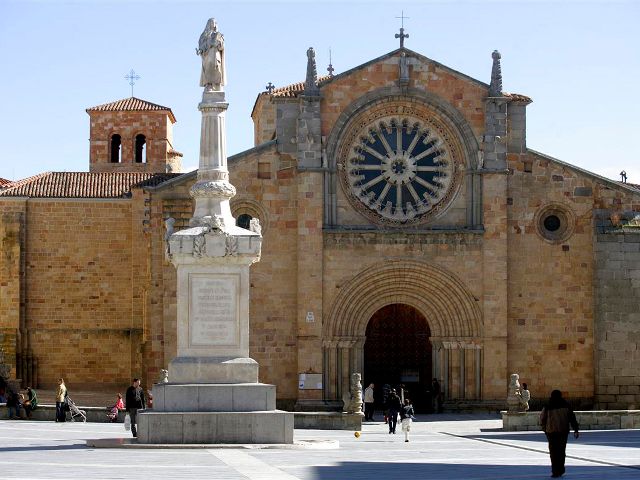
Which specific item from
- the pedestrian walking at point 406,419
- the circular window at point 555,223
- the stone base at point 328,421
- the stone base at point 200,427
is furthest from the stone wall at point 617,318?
the stone base at point 200,427

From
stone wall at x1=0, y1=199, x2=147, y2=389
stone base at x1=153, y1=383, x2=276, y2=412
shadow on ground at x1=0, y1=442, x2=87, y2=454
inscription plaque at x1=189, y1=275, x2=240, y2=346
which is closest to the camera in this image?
shadow on ground at x1=0, y1=442, x2=87, y2=454

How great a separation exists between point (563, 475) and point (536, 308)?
75.7 ft

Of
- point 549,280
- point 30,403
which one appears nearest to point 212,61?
point 30,403

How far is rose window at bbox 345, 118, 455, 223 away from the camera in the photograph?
43.8 meters

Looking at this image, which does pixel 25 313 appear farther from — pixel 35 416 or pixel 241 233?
pixel 241 233

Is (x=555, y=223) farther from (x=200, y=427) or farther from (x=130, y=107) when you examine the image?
(x=130, y=107)

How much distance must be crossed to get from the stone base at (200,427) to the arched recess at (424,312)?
17.4 metres

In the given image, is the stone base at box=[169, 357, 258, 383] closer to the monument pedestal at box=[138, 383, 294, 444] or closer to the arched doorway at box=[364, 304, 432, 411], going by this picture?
the monument pedestal at box=[138, 383, 294, 444]

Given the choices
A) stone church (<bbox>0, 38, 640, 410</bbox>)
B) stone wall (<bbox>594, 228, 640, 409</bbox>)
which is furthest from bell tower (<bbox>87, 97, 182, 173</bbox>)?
stone wall (<bbox>594, 228, 640, 409</bbox>)

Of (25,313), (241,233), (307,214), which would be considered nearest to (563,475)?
(241,233)

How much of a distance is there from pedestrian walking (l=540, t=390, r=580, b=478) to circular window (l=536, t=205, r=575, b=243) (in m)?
22.4

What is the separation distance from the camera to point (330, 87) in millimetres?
43719

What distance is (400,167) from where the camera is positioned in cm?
4409

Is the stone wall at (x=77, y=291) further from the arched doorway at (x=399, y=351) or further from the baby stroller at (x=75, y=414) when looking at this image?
the baby stroller at (x=75, y=414)
